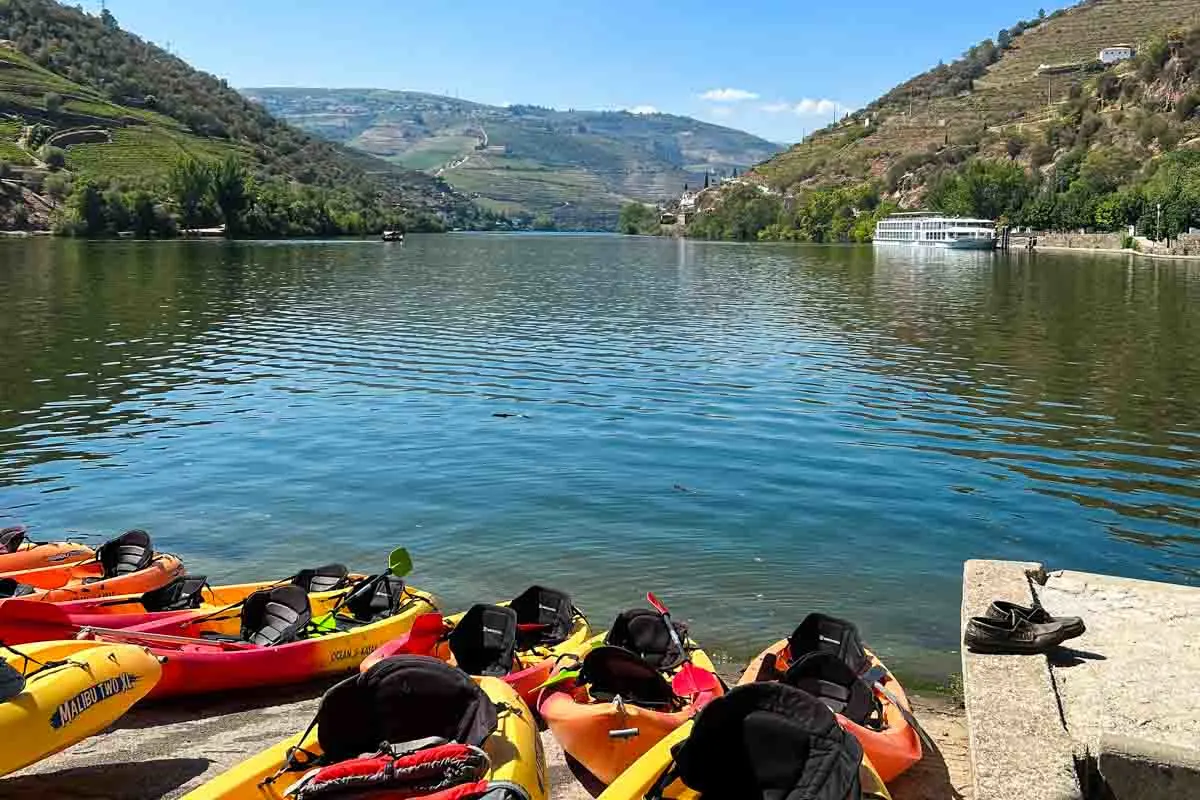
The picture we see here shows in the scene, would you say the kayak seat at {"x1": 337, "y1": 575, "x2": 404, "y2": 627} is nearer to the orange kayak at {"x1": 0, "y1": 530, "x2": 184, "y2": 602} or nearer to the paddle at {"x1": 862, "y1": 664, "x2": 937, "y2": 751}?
the orange kayak at {"x1": 0, "y1": 530, "x2": 184, "y2": 602}

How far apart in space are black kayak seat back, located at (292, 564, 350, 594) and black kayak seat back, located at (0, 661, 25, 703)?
5087 mm

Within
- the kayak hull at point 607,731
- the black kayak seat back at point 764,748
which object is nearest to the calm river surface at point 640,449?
the kayak hull at point 607,731

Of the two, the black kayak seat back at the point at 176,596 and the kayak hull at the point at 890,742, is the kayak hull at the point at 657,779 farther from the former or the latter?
the black kayak seat back at the point at 176,596

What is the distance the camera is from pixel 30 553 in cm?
1499

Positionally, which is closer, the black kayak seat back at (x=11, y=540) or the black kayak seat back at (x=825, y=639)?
the black kayak seat back at (x=825, y=639)

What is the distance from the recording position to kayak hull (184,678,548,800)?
8172 mm

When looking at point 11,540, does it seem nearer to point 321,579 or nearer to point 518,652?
point 321,579

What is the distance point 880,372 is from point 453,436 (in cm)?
1681

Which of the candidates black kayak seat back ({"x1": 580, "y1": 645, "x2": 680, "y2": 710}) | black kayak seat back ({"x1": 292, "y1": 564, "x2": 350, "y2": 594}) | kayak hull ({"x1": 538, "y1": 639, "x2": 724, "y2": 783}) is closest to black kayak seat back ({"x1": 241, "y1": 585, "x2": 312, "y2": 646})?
black kayak seat back ({"x1": 292, "y1": 564, "x2": 350, "y2": 594})

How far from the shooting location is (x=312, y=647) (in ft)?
42.1

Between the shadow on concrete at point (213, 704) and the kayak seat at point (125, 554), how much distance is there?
3136 mm

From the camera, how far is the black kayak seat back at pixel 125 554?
49.0ft

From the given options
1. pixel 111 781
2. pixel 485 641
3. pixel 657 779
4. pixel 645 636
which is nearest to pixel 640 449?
pixel 645 636

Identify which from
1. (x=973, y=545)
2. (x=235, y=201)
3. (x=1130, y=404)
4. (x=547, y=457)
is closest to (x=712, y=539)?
(x=973, y=545)
